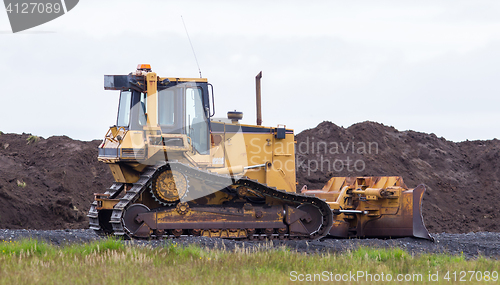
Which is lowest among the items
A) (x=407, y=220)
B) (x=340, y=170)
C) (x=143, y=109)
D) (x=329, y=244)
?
(x=329, y=244)

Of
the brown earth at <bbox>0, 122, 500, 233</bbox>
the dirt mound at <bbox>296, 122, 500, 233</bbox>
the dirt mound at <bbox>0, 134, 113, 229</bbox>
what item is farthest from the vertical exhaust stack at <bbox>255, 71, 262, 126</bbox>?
the dirt mound at <bbox>296, 122, 500, 233</bbox>

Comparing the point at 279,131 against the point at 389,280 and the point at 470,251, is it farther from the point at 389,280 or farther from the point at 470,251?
the point at 389,280

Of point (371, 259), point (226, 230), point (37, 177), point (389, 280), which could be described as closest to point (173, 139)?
point (226, 230)

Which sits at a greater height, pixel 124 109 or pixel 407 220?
pixel 124 109

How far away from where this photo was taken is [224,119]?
12.7 metres

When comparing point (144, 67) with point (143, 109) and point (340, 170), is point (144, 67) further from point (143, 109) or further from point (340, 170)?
point (340, 170)

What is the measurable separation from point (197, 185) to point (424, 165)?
18153mm

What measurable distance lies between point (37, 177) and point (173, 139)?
10.9 meters

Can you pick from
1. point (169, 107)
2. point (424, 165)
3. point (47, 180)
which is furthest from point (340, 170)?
point (169, 107)

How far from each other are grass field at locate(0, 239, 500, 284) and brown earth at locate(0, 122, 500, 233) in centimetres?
947

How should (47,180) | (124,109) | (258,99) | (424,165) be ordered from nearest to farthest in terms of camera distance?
(124,109), (258,99), (47,180), (424,165)

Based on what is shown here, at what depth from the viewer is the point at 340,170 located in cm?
2411

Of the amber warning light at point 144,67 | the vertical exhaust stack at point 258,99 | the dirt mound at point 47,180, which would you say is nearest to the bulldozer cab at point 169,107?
the amber warning light at point 144,67

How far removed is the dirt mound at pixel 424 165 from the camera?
22484 mm
